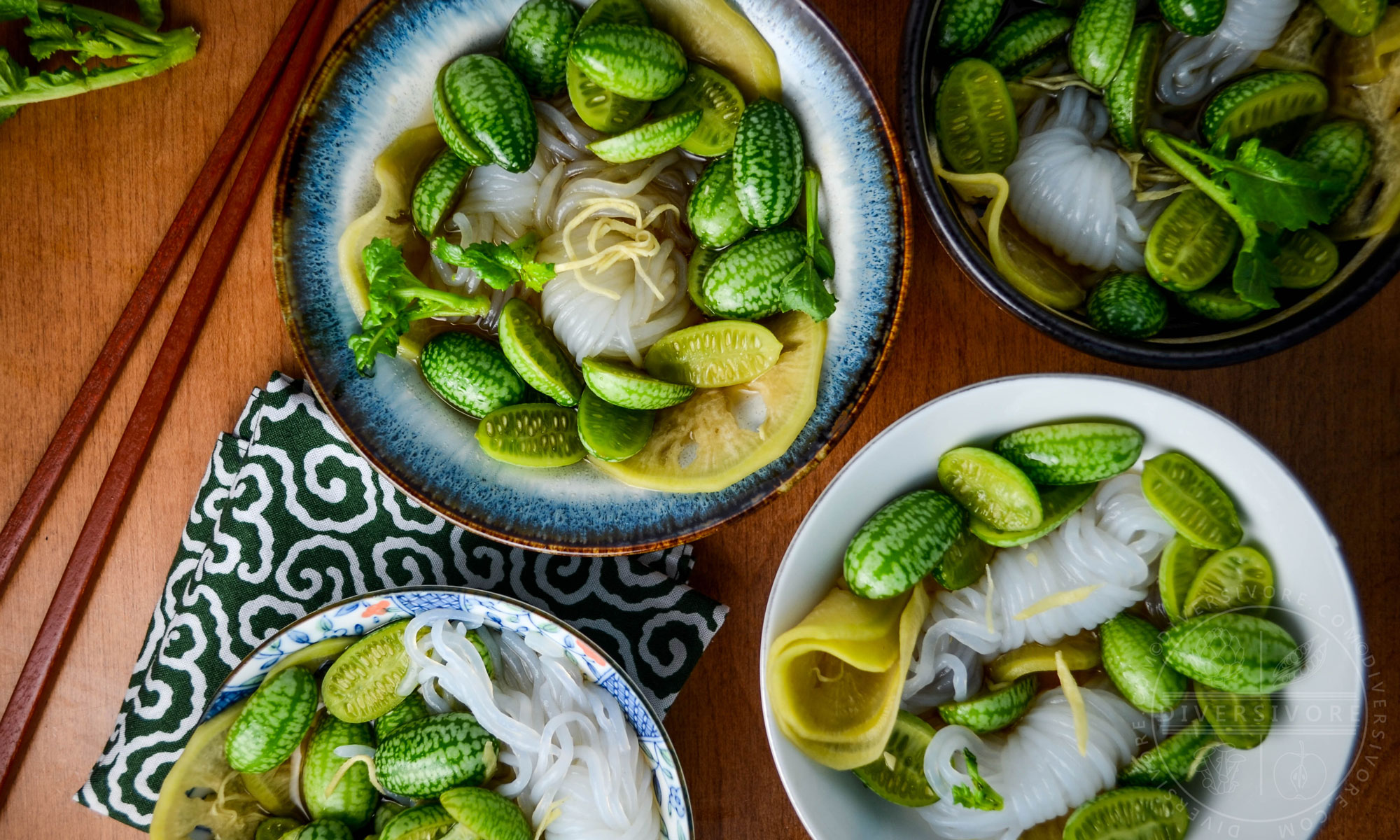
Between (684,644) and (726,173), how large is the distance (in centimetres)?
57

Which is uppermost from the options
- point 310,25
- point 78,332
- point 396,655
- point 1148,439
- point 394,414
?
point 310,25

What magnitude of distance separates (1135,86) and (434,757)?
1063mm

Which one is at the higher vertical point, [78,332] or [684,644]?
[78,332]

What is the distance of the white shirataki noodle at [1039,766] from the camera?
37.3 inches

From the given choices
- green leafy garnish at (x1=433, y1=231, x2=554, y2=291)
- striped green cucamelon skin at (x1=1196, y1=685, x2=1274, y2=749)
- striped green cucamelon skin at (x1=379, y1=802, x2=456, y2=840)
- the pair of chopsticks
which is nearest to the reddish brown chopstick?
the pair of chopsticks

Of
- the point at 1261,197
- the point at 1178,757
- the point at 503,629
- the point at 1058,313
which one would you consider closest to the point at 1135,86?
the point at 1261,197

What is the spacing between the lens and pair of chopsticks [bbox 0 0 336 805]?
1.13 m

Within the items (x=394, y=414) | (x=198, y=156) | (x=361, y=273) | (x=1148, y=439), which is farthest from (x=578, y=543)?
(x=198, y=156)

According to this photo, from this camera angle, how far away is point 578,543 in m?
0.92

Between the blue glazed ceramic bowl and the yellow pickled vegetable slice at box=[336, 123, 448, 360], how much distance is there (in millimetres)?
14

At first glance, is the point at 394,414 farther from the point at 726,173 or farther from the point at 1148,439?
the point at 1148,439

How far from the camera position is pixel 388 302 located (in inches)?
34.6

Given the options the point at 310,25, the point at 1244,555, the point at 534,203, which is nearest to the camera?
the point at 1244,555

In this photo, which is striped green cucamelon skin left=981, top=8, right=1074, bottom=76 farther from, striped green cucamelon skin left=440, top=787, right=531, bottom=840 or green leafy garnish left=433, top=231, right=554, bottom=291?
striped green cucamelon skin left=440, top=787, right=531, bottom=840
